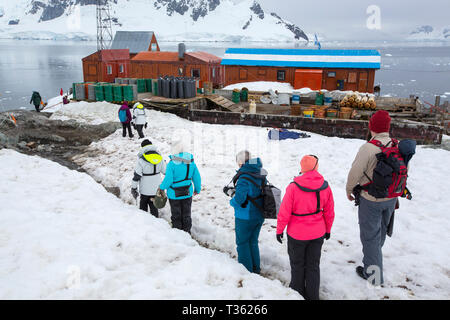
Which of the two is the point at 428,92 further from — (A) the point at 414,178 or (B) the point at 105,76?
(A) the point at 414,178

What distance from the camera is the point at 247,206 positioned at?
500cm

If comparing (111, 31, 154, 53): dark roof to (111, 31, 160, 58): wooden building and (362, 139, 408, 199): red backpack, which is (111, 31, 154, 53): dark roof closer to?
(111, 31, 160, 58): wooden building

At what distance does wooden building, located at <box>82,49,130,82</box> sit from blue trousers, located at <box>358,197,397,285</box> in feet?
120

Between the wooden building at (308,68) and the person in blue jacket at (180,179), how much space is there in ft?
88.2

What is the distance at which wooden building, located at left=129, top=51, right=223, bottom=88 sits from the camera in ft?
120

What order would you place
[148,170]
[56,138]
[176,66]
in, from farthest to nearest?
[176,66] → [56,138] → [148,170]

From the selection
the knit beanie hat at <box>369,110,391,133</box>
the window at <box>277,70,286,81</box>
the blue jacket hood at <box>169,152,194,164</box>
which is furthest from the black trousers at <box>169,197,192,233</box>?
the window at <box>277,70,286,81</box>

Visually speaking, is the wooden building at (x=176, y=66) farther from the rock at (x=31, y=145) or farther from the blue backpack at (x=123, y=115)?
the rock at (x=31, y=145)

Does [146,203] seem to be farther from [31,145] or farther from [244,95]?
[244,95]

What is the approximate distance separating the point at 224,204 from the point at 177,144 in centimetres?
293

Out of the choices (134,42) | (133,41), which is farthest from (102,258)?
(133,41)

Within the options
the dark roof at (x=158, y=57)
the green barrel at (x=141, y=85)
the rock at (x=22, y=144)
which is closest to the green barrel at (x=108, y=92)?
the green barrel at (x=141, y=85)

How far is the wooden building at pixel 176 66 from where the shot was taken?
36.5m

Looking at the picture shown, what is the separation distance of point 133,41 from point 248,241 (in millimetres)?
53448
